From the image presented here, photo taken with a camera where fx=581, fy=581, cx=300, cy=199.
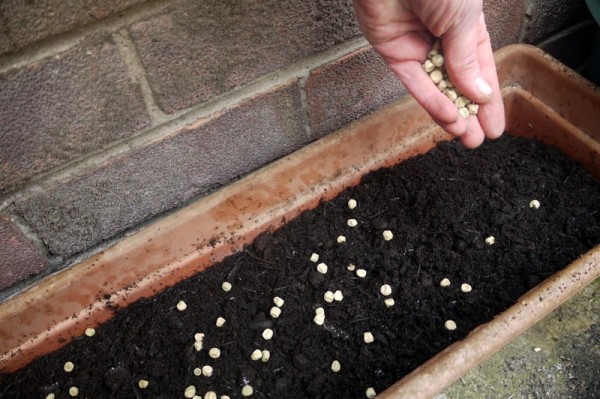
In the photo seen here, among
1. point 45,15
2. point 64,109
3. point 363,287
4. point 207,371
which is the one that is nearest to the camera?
point 45,15

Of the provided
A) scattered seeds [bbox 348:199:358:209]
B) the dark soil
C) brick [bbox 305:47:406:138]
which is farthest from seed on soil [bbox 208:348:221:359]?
brick [bbox 305:47:406:138]

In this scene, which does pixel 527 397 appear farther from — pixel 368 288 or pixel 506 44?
pixel 506 44

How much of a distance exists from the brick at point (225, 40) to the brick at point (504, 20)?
1.48ft

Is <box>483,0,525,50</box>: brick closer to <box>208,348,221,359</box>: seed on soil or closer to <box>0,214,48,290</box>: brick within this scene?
<box>208,348,221,359</box>: seed on soil

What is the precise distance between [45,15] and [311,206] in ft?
2.40

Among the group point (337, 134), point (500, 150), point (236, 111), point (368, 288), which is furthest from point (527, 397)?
point (236, 111)

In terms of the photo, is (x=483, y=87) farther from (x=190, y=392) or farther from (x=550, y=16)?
(x=190, y=392)

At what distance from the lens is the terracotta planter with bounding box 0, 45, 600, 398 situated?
110cm

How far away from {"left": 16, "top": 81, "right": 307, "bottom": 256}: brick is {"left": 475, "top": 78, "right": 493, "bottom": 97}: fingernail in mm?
426

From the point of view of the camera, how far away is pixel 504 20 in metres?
1.63

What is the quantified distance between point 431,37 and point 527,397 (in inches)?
32.3

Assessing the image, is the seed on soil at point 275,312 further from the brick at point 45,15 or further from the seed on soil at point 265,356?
the brick at point 45,15

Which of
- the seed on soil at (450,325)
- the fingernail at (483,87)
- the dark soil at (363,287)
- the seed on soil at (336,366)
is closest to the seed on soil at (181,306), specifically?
the dark soil at (363,287)

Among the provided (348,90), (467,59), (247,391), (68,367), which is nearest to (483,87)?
(467,59)
